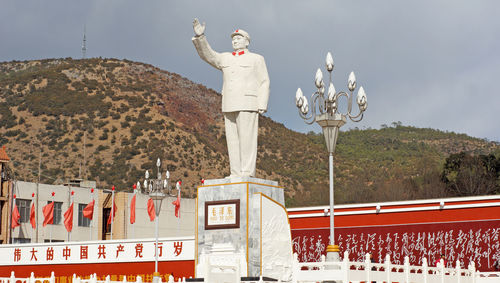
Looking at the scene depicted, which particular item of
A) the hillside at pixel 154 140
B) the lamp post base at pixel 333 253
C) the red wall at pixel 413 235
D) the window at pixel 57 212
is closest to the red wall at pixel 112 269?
the red wall at pixel 413 235

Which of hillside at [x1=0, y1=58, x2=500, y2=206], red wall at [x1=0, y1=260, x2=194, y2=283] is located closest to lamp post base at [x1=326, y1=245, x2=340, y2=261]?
red wall at [x1=0, y1=260, x2=194, y2=283]

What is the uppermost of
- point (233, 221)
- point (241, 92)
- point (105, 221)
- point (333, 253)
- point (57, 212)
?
point (241, 92)

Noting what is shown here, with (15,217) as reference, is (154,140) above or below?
above

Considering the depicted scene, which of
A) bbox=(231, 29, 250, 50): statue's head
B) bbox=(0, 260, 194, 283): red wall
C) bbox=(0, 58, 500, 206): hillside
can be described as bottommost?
bbox=(0, 260, 194, 283): red wall

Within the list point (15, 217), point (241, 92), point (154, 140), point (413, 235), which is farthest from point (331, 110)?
point (154, 140)

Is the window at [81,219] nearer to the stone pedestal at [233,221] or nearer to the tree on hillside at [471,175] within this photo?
the tree on hillside at [471,175]

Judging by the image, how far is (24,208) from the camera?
3688 cm

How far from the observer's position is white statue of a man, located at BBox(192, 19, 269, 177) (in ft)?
49.9

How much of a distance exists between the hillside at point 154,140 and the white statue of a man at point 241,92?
30473 millimetres

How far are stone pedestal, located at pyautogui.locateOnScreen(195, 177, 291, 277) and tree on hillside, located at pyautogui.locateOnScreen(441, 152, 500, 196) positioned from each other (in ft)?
94.8

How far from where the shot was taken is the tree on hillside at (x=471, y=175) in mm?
41281

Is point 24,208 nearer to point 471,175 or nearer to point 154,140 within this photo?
point 471,175

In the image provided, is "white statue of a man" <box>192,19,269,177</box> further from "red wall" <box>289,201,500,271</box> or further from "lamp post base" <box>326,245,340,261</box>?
"red wall" <box>289,201,500,271</box>

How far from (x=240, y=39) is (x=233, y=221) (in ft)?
13.5
